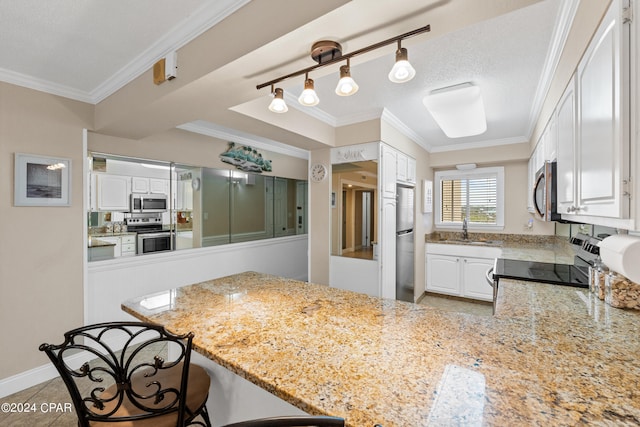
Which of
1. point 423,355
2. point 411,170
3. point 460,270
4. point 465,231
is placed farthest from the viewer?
point 465,231

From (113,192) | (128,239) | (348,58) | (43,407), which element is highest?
(348,58)

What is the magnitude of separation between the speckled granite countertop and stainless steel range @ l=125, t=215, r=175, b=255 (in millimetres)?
1733

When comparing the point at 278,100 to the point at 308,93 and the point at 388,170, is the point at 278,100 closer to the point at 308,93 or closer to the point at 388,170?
the point at 308,93

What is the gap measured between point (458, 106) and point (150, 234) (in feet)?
11.1

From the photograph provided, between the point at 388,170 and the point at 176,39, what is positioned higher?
the point at 176,39

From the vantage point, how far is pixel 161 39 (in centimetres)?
170

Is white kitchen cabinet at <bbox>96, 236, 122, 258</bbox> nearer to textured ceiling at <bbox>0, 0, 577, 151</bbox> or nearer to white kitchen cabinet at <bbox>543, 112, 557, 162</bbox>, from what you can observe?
textured ceiling at <bbox>0, 0, 577, 151</bbox>

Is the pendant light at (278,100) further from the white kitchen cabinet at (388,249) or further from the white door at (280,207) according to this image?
the white door at (280,207)

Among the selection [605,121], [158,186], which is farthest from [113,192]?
[605,121]

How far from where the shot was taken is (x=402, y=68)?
1.20m

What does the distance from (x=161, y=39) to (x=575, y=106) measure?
7.66 ft

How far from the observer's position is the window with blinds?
4629mm

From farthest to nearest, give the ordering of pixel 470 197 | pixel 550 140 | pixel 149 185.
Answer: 1. pixel 470 197
2. pixel 149 185
3. pixel 550 140

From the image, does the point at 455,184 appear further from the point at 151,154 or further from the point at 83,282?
the point at 83,282
